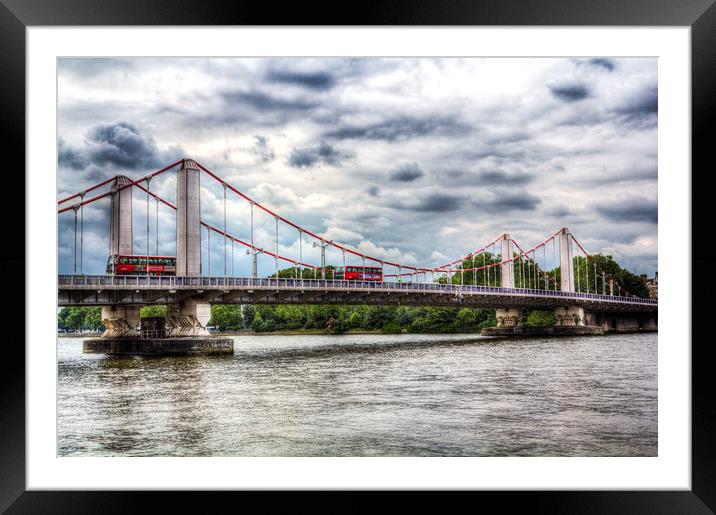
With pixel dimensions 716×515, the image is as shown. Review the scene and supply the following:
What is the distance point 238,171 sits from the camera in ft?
96.7

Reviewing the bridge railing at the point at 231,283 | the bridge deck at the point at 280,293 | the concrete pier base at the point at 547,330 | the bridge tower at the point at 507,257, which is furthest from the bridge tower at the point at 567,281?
the bridge railing at the point at 231,283

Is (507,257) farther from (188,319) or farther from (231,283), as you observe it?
(188,319)

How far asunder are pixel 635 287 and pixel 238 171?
29145 millimetres

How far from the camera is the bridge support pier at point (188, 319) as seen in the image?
76.4 ft

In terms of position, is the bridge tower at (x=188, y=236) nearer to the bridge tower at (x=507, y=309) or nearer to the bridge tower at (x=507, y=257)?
the bridge tower at (x=507, y=309)

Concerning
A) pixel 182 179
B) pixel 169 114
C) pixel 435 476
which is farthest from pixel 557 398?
pixel 169 114

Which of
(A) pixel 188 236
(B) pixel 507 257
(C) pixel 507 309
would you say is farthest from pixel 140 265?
(B) pixel 507 257

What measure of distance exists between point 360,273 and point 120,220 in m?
9.98

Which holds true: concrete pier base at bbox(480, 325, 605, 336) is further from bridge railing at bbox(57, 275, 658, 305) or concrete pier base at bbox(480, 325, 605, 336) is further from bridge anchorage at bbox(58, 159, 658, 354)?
bridge railing at bbox(57, 275, 658, 305)

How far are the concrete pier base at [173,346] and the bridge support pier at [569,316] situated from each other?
23421mm

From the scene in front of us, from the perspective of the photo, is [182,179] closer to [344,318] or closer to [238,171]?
[238,171]

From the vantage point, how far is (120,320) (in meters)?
25.6

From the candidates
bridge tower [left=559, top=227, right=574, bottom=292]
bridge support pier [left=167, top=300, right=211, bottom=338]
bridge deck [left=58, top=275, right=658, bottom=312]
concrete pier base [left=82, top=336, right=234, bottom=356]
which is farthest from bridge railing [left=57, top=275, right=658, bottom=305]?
bridge tower [left=559, top=227, right=574, bottom=292]

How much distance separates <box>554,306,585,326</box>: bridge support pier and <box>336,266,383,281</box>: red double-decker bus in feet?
46.9
